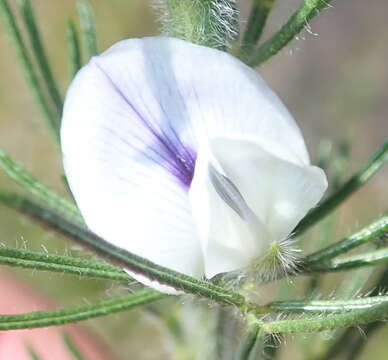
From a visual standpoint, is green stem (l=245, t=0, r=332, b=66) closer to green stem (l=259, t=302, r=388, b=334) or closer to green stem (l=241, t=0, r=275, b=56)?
green stem (l=241, t=0, r=275, b=56)

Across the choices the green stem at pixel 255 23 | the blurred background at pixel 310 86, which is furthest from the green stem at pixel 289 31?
the blurred background at pixel 310 86

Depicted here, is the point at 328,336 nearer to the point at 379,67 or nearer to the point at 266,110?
the point at 266,110

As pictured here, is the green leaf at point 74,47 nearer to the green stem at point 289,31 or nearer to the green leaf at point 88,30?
the green leaf at point 88,30

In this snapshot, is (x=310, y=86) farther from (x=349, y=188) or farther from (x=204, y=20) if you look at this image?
(x=204, y=20)

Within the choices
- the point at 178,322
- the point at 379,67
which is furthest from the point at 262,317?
the point at 379,67

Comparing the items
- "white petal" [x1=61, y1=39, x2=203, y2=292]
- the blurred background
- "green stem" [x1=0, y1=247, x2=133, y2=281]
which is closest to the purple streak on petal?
"white petal" [x1=61, y1=39, x2=203, y2=292]

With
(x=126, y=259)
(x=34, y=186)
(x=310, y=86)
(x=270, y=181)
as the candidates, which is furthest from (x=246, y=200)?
(x=310, y=86)
